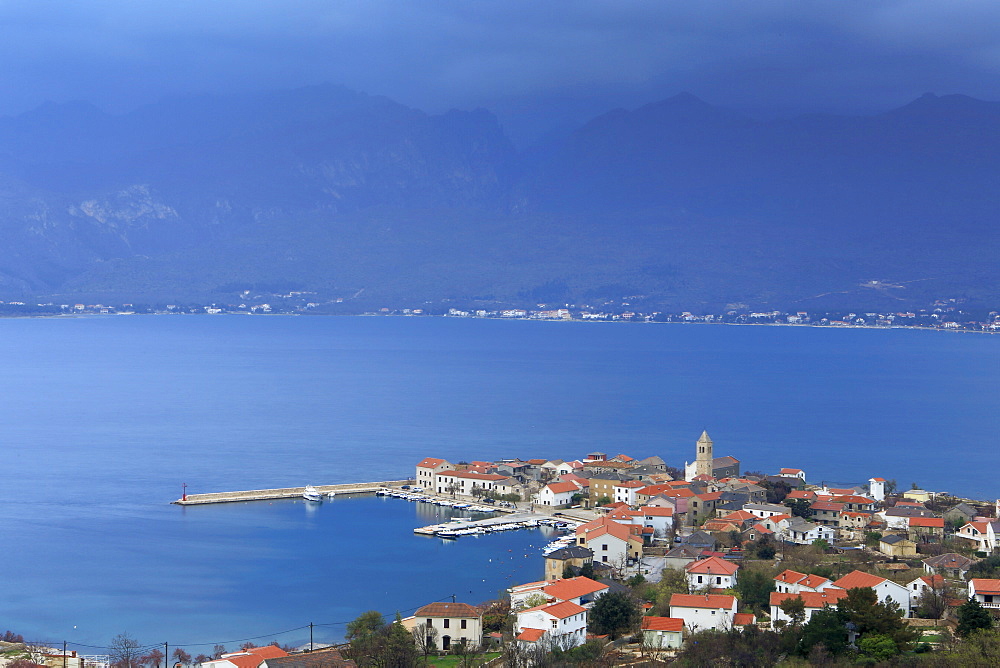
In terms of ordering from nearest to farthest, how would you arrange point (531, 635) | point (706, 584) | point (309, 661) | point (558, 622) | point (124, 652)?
point (309, 661) → point (531, 635) → point (558, 622) → point (124, 652) → point (706, 584)

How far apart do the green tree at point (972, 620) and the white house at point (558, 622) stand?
5211mm

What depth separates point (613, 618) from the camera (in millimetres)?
18297

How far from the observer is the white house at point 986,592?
18656mm

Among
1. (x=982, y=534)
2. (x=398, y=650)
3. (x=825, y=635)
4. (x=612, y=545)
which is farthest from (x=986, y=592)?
(x=398, y=650)

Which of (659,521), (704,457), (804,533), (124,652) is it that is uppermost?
(704,457)

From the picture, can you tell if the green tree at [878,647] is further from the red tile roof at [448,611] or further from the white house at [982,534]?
the white house at [982,534]

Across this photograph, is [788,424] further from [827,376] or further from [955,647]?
[955,647]

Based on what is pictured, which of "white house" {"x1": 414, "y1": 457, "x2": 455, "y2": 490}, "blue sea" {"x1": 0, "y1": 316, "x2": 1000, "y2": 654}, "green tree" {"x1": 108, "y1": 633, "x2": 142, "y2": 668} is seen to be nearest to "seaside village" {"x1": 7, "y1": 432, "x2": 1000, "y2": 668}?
"green tree" {"x1": 108, "y1": 633, "x2": 142, "y2": 668}

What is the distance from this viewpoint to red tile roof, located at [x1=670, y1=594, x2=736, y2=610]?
60.7ft

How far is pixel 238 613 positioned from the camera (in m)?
21.5

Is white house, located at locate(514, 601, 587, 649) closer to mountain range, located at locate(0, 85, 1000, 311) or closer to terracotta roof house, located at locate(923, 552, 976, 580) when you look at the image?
terracotta roof house, located at locate(923, 552, 976, 580)

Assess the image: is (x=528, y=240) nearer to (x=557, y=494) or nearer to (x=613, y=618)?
(x=557, y=494)

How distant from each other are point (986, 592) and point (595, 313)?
131 m

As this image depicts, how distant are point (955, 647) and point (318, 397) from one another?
43527 millimetres
